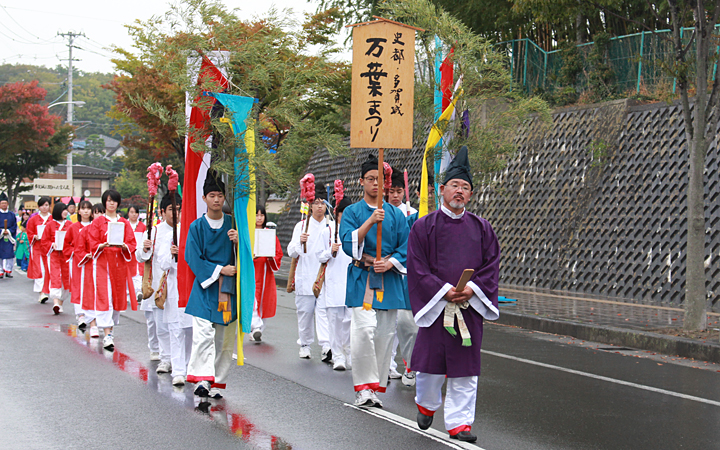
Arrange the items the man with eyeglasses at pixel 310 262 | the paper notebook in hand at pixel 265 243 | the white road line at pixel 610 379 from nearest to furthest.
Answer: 1. the white road line at pixel 610 379
2. the man with eyeglasses at pixel 310 262
3. the paper notebook in hand at pixel 265 243

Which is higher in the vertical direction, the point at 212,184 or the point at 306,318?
the point at 212,184

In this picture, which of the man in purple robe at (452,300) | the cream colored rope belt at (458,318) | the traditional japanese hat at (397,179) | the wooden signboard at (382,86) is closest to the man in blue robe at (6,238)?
the traditional japanese hat at (397,179)

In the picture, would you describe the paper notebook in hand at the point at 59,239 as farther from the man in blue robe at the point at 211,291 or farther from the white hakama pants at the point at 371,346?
the white hakama pants at the point at 371,346

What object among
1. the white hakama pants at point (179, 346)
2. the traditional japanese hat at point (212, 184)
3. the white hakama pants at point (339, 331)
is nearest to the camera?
the traditional japanese hat at point (212, 184)

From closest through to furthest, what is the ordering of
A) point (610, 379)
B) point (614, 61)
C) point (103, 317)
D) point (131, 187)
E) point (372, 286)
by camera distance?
point (372, 286)
point (610, 379)
point (103, 317)
point (614, 61)
point (131, 187)

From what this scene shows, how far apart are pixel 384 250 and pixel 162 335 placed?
2833 millimetres

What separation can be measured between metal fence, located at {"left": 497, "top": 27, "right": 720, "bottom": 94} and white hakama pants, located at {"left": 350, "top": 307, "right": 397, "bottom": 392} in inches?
463

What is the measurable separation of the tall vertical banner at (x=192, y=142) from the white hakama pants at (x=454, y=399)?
8.50 ft

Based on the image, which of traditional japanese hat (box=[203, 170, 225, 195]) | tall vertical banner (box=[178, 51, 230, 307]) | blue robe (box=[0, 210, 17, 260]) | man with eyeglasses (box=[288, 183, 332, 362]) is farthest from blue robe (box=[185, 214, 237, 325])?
blue robe (box=[0, 210, 17, 260])

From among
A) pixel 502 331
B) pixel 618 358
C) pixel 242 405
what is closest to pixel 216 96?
pixel 242 405

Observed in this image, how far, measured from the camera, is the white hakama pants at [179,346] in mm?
7293

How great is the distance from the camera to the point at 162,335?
26.0ft

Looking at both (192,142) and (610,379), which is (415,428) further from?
(192,142)

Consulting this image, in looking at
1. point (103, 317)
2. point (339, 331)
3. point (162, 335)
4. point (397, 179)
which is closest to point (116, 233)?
point (103, 317)
